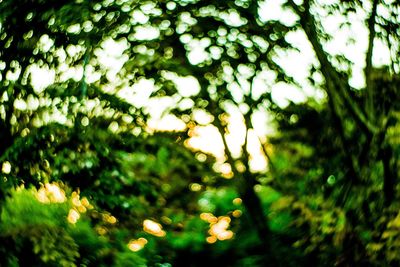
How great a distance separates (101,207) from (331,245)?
263 cm

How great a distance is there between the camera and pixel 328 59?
4891 millimetres

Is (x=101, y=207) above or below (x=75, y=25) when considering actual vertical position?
below

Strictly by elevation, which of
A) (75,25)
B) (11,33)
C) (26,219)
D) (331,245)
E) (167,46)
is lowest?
(331,245)

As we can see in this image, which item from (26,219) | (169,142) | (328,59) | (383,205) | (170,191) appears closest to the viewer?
(383,205)

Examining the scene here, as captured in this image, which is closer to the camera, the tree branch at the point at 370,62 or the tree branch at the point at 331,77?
the tree branch at the point at 331,77

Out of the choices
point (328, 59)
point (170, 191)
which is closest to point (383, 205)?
point (328, 59)

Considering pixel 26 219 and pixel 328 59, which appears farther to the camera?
pixel 26 219

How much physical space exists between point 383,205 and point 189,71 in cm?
259

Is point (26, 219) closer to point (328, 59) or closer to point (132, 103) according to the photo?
point (132, 103)

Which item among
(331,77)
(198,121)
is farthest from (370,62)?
(198,121)

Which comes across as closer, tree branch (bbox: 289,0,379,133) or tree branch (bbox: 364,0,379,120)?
tree branch (bbox: 289,0,379,133)

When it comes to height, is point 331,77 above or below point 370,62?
below

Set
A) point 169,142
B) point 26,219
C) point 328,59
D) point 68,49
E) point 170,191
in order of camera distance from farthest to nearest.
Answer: point 170,191 → point 169,142 → point 26,219 → point 328,59 → point 68,49

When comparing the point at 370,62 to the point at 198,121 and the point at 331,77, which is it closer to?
the point at 331,77
